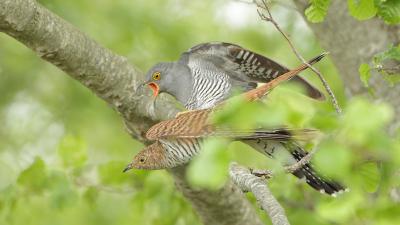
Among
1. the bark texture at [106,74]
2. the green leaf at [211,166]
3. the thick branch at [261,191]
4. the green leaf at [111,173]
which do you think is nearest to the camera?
the green leaf at [211,166]

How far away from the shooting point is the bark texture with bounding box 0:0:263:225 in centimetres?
180

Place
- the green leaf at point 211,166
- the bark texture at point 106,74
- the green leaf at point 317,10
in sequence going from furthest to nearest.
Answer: the bark texture at point 106,74 < the green leaf at point 317,10 < the green leaf at point 211,166

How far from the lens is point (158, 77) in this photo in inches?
99.2

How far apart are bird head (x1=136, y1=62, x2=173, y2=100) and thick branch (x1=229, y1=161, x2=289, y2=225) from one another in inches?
43.6

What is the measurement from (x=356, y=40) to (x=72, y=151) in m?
2.30

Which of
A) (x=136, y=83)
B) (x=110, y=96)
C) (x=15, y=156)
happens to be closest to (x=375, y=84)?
(x=136, y=83)

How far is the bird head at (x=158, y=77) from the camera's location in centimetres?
250

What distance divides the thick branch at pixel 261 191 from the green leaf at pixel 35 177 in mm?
1580

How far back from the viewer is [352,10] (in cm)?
136

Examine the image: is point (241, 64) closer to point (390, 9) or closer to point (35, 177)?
point (390, 9)

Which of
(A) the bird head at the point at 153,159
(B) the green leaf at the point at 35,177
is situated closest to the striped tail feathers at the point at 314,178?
(A) the bird head at the point at 153,159

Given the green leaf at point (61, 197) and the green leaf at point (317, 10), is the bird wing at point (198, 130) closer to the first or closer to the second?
the green leaf at point (317, 10)

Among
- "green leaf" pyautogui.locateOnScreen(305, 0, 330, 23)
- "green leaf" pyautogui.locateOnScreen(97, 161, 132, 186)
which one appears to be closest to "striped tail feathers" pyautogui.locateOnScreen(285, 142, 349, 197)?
"green leaf" pyautogui.locateOnScreen(305, 0, 330, 23)

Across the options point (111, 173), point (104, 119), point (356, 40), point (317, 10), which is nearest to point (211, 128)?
point (317, 10)
